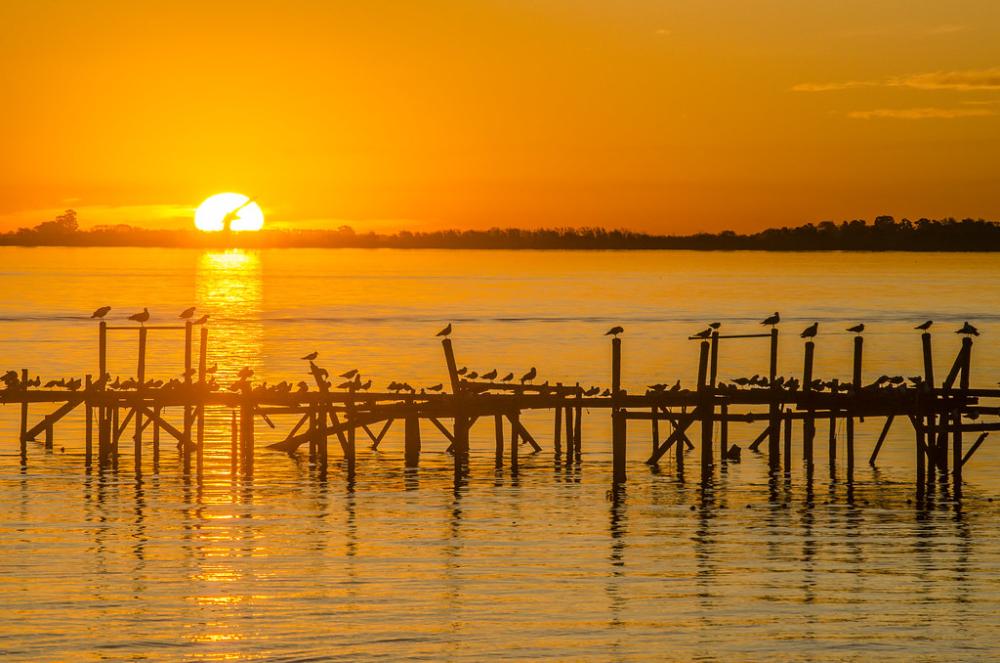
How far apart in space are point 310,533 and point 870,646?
40.4 feet

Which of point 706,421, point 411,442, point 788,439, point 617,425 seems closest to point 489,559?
point 617,425

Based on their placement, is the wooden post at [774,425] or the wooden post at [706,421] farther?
the wooden post at [774,425]

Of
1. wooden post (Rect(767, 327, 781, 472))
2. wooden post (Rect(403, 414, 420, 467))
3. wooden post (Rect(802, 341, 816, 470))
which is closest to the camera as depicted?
wooden post (Rect(767, 327, 781, 472))

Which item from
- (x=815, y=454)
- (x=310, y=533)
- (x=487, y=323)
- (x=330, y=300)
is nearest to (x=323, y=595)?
(x=310, y=533)

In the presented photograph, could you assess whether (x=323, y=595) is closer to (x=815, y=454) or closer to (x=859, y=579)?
(x=859, y=579)

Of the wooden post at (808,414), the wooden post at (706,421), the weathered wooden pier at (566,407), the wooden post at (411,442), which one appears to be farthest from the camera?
the wooden post at (411,442)

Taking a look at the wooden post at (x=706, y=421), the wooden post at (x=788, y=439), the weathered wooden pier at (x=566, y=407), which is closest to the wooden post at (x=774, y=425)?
the weathered wooden pier at (x=566, y=407)

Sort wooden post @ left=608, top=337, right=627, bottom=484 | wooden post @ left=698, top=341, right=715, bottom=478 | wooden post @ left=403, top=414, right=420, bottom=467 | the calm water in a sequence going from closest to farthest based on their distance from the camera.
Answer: the calm water, wooden post @ left=608, top=337, right=627, bottom=484, wooden post @ left=698, top=341, right=715, bottom=478, wooden post @ left=403, top=414, right=420, bottom=467

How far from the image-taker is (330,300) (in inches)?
6407

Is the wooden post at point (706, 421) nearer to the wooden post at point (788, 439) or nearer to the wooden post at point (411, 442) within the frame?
the wooden post at point (788, 439)

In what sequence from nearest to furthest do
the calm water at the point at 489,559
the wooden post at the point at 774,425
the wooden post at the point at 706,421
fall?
1. the calm water at the point at 489,559
2. the wooden post at the point at 706,421
3. the wooden post at the point at 774,425

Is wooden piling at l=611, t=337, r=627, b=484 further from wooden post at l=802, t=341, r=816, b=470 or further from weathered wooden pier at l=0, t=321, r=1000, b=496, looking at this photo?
wooden post at l=802, t=341, r=816, b=470

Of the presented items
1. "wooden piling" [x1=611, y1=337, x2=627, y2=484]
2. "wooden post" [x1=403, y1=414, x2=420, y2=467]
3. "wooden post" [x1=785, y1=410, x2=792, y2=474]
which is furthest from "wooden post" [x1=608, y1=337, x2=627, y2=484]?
"wooden post" [x1=403, y1=414, x2=420, y2=467]

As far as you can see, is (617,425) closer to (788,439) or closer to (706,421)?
(706,421)
